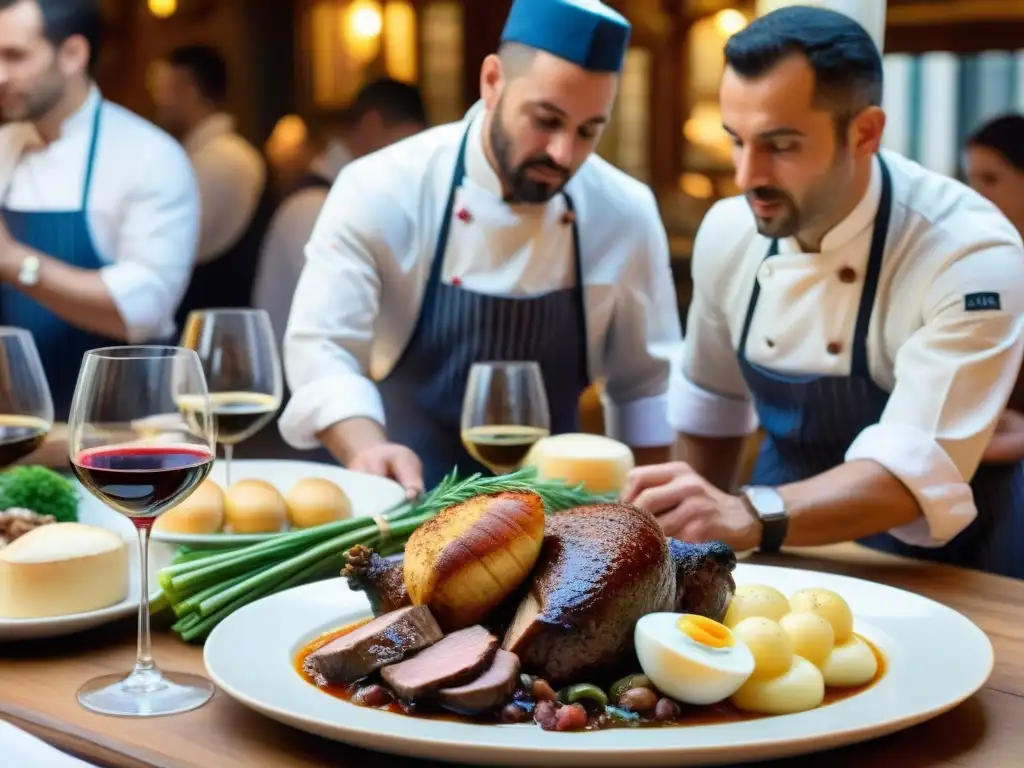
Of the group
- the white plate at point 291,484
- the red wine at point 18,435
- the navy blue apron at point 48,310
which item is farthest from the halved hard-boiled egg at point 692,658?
the navy blue apron at point 48,310

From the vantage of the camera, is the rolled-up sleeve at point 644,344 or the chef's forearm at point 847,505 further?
the rolled-up sleeve at point 644,344

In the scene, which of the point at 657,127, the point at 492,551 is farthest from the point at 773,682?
the point at 657,127

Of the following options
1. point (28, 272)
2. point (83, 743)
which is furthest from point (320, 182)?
point (83, 743)

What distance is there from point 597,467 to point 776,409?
667 millimetres

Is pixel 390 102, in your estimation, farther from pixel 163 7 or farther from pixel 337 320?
pixel 163 7

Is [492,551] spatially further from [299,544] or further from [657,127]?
[657,127]

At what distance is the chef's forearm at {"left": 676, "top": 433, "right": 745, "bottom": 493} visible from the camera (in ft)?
8.51

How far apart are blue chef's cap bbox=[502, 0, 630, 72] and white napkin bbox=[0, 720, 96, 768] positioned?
1675 mm

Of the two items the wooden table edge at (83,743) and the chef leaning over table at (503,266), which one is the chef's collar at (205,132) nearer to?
the chef leaning over table at (503,266)

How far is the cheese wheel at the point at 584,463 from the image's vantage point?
5.82ft

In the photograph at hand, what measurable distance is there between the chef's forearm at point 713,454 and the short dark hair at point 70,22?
2427 mm

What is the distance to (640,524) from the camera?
1.20 meters

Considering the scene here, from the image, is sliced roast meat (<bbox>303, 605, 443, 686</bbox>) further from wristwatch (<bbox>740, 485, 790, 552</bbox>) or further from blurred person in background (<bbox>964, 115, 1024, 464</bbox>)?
blurred person in background (<bbox>964, 115, 1024, 464</bbox>)

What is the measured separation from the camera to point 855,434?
89.5 inches
